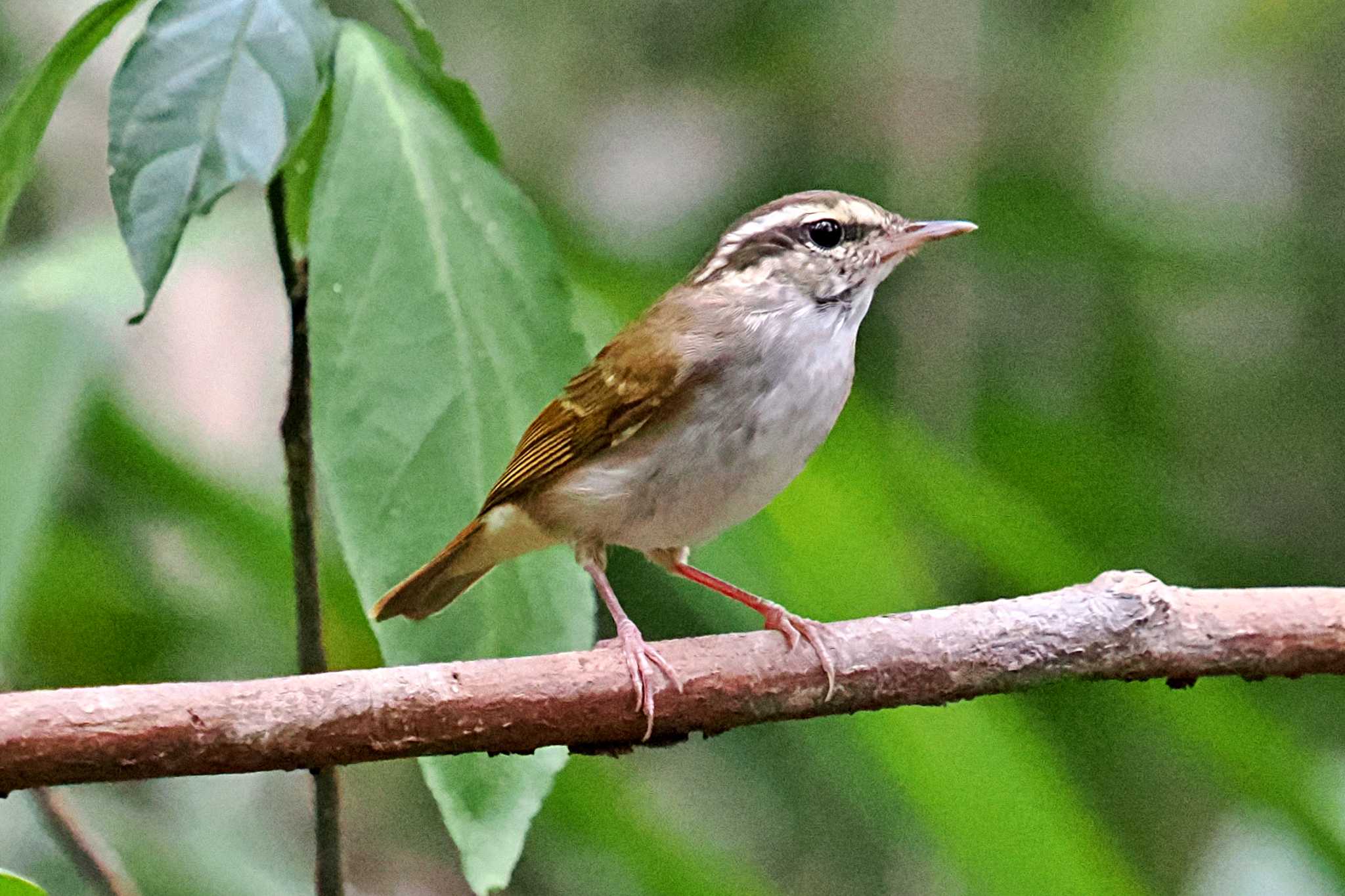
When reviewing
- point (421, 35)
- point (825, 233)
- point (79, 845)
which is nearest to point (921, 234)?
point (825, 233)

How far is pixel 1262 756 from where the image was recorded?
248 cm

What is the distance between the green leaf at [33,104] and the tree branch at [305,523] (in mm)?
279

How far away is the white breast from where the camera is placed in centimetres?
225

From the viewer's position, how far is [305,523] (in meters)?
1.91

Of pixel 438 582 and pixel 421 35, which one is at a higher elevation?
pixel 421 35

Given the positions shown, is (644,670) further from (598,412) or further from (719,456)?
(598,412)

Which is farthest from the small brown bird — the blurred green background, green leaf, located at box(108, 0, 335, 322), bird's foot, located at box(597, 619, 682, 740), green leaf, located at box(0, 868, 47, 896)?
green leaf, located at box(0, 868, 47, 896)

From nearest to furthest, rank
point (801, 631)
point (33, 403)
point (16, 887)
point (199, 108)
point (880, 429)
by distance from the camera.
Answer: point (16, 887), point (199, 108), point (801, 631), point (33, 403), point (880, 429)

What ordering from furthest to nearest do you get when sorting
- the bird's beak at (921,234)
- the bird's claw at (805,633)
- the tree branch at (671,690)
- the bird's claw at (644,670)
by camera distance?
the bird's beak at (921,234) < the bird's claw at (805,633) < the bird's claw at (644,670) < the tree branch at (671,690)

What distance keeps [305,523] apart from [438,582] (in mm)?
253

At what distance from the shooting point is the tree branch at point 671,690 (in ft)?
4.91

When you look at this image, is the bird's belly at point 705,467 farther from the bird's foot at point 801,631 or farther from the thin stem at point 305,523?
the thin stem at point 305,523

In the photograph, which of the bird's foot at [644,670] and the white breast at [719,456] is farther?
the white breast at [719,456]

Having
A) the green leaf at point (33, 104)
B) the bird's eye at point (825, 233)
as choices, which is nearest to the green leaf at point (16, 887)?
the green leaf at point (33, 104)
